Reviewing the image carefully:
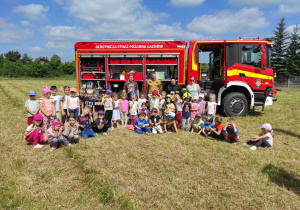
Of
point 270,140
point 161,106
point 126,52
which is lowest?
point 270,140

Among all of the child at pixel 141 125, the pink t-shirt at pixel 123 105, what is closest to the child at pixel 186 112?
the child at pixel 141 125

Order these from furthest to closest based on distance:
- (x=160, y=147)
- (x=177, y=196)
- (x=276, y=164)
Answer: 1. (x=160, y=147)
2. (x=276, y=164)
3. (x=177, y=196)

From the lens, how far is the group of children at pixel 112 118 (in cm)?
508

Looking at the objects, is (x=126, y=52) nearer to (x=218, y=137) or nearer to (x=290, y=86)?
(x=218, y=137)

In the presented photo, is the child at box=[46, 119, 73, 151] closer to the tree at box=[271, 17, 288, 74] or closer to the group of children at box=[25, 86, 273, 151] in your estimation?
the group of children at box=[25, 86, 273, 151]

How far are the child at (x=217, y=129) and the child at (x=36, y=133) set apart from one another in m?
4.39

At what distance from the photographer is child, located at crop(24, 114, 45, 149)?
16.3ft

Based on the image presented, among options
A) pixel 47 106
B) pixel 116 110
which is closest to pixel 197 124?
pixel 116 110

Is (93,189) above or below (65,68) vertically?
below

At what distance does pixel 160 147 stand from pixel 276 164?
2.42m

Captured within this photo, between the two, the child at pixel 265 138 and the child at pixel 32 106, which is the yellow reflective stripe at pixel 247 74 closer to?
the child at pixel 265 138

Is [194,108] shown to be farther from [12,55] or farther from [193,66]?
[12,55]

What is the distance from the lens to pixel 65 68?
6231cm

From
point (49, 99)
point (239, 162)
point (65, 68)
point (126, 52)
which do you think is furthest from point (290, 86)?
point (65, 68)
